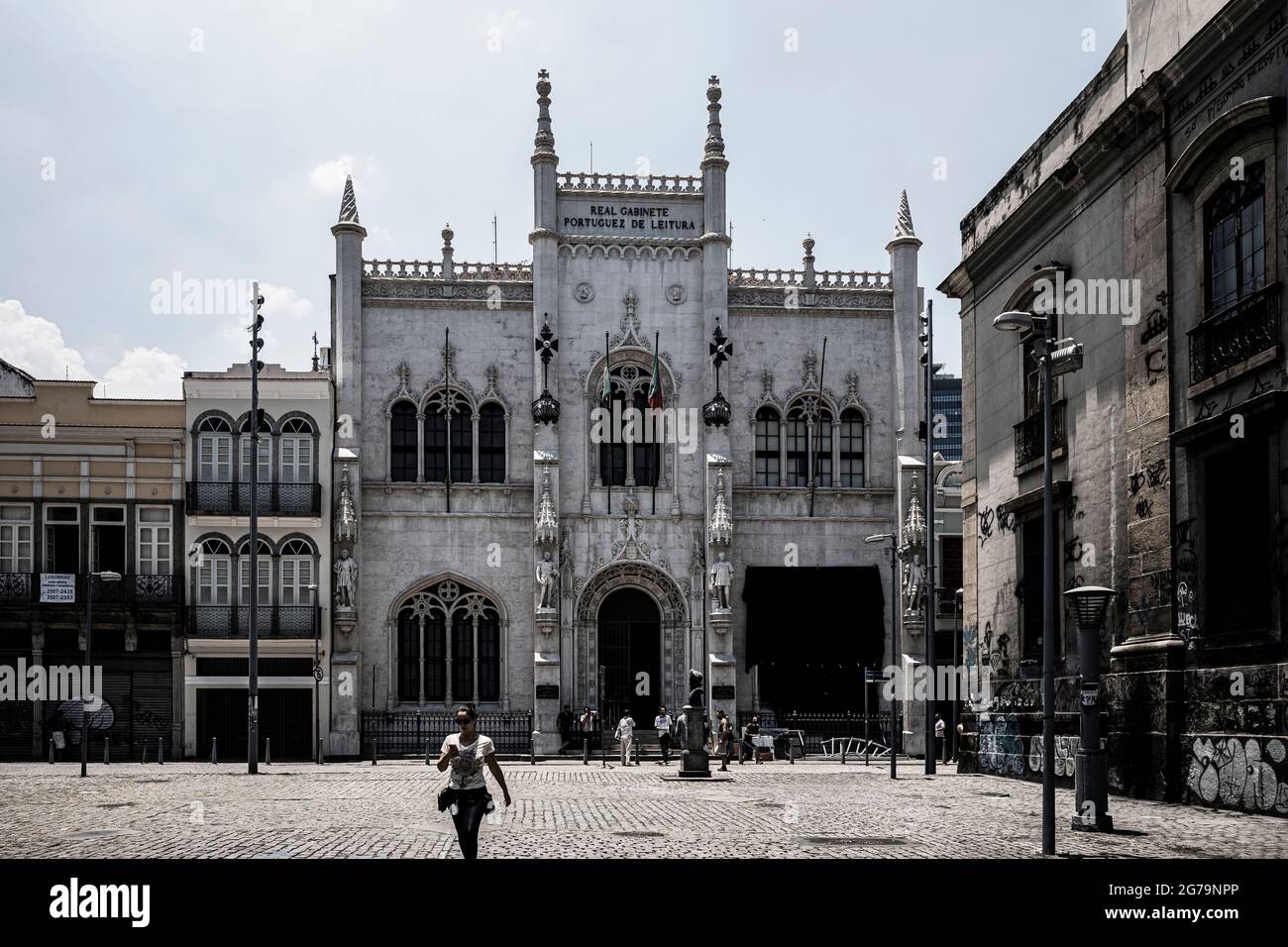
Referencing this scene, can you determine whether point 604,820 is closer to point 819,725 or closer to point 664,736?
point 664,736

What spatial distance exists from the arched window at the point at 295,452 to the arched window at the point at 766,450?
14162 mm

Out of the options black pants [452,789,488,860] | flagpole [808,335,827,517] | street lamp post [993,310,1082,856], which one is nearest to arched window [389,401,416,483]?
flagpole [808,335,827,517]

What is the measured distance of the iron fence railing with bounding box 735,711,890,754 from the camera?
151 ft

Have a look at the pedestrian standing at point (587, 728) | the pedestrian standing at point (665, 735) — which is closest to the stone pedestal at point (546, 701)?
the pedestrian standing at point (587, 728)

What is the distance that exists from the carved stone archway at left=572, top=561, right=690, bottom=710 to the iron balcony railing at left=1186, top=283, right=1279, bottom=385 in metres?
27.1

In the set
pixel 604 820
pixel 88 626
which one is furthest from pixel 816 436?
pixel 604 820

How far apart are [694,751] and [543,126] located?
2389cm

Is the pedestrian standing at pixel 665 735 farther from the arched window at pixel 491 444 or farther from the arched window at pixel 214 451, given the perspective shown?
the arched window at pixel 214 451

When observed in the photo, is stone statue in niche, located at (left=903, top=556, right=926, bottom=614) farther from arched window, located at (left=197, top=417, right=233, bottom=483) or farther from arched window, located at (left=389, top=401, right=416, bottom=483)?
arched window, located at (left=197, top=417, right=233, bottom=483)

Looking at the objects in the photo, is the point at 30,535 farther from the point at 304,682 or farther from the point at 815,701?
the point at 815,701
